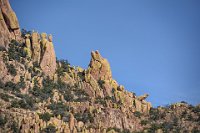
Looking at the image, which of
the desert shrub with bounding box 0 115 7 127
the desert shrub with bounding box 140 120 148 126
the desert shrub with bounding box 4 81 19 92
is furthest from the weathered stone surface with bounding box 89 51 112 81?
the desert shrub with bounding box 0 115 7 127

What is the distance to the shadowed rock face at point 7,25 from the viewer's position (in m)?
144

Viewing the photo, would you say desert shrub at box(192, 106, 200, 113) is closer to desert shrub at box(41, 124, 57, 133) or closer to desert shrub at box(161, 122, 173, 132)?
desert shrub at box(161, 122, 173, 132)

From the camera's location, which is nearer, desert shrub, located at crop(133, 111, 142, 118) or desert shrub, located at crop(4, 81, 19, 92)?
desert shrub, located at crop(4, 81, 19, 92)

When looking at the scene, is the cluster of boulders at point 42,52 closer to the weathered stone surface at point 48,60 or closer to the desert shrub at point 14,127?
the weathered stone surface at point 48,60

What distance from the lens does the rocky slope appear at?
117 m

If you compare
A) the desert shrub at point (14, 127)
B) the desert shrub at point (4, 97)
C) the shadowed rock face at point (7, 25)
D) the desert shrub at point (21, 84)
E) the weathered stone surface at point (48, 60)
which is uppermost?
the shadowed rock face at point (7, 25)

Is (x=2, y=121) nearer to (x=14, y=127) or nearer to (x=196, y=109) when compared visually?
(x=14, y=127)

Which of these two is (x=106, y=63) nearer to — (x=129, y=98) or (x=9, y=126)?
(x=129, y=98)

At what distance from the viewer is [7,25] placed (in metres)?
147

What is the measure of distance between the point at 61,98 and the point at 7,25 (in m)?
28.3

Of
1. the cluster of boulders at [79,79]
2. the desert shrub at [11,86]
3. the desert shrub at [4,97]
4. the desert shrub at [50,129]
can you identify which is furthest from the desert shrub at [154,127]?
the desert shrub at [4,97]

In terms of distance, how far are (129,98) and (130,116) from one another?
975 centimetres

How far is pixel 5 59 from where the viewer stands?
444 ft

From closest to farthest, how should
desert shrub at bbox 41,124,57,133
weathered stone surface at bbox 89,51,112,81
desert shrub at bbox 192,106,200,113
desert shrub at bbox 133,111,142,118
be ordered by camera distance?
desert shrub at bbox 41,124,57,133, desert shrub at bbox 192,106,200,113, desert shrub at bbox 133,111,142,118, weathered stone surface at bbox 89,51,112,81
